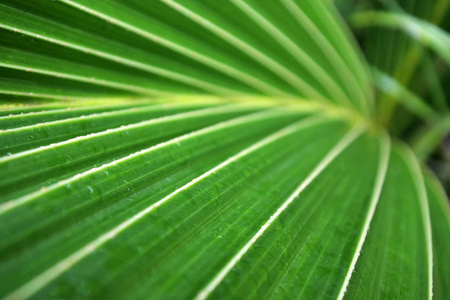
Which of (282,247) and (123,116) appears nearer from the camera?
(282,247)

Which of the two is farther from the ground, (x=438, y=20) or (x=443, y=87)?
(x=438, y=20)

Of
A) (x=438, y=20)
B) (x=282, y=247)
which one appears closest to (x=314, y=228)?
(x=282, y=247)

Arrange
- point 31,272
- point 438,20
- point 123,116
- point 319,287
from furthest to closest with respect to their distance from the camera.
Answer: point 438,20
point 123,116
point 319,287
point 31,272

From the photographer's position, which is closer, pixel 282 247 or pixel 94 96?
pixel 282 247

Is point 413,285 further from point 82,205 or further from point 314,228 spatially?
point 82,205

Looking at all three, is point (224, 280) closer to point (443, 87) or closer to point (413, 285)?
point (413, 285)

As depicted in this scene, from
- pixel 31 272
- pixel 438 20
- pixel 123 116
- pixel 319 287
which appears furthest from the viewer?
pixel 438 20

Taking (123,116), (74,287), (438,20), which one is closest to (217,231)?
(74,287)

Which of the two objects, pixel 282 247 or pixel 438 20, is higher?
pixel 438 20

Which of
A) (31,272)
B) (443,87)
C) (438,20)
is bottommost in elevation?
(31,272)
